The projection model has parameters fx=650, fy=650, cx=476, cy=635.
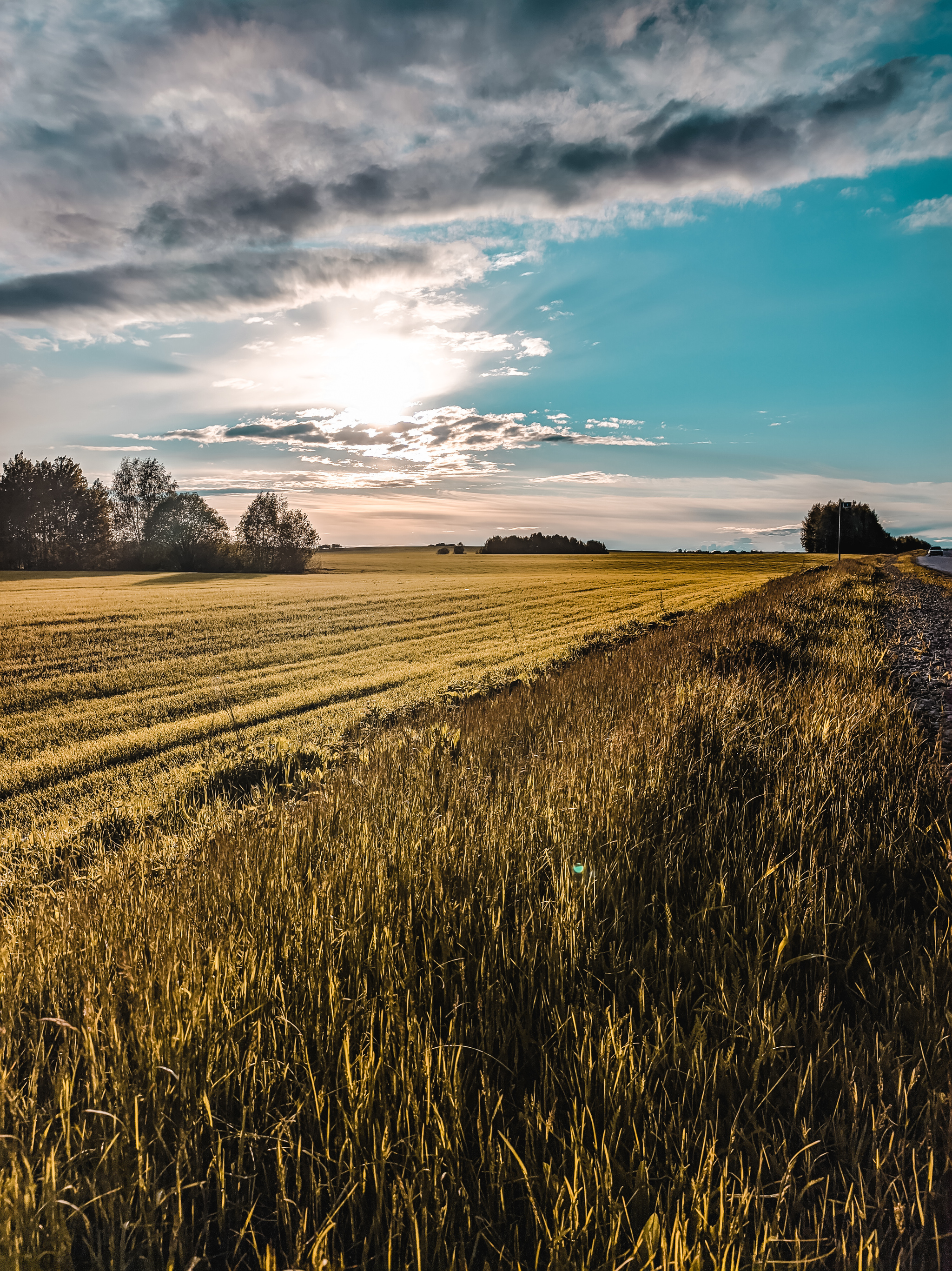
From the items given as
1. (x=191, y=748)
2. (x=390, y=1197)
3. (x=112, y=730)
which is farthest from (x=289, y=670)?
(x=390, y=1197)

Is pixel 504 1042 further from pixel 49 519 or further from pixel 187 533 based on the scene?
pixel 49 519

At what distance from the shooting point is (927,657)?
35.9ft

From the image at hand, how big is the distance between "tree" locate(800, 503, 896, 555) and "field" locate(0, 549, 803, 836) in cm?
9612

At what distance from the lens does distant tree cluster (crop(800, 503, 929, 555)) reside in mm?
120750

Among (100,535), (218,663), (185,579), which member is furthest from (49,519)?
(218,663)

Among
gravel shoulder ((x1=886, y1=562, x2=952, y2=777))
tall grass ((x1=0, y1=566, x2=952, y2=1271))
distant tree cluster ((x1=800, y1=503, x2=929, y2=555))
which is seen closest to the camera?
tall grass ((x1=0, y1=566, x2=952, y2=1271))

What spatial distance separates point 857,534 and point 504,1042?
138868 mm

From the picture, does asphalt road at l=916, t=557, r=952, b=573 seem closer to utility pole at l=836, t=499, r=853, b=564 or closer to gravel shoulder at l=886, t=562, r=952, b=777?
utility pole at l=836, t=499, r=853, b=564

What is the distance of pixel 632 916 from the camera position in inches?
119

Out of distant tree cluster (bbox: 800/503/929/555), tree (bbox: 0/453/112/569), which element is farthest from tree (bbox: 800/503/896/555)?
tree (bbox: 0/453/112/569)

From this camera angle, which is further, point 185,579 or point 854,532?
point 854,532

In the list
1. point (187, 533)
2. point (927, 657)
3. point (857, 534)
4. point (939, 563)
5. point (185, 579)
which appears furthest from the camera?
point (857, 534)

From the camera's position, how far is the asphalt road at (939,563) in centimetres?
4103

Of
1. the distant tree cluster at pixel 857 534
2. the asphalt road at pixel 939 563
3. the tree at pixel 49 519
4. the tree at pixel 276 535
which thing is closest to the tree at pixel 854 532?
the distant tree cluster at pixel 857 534
